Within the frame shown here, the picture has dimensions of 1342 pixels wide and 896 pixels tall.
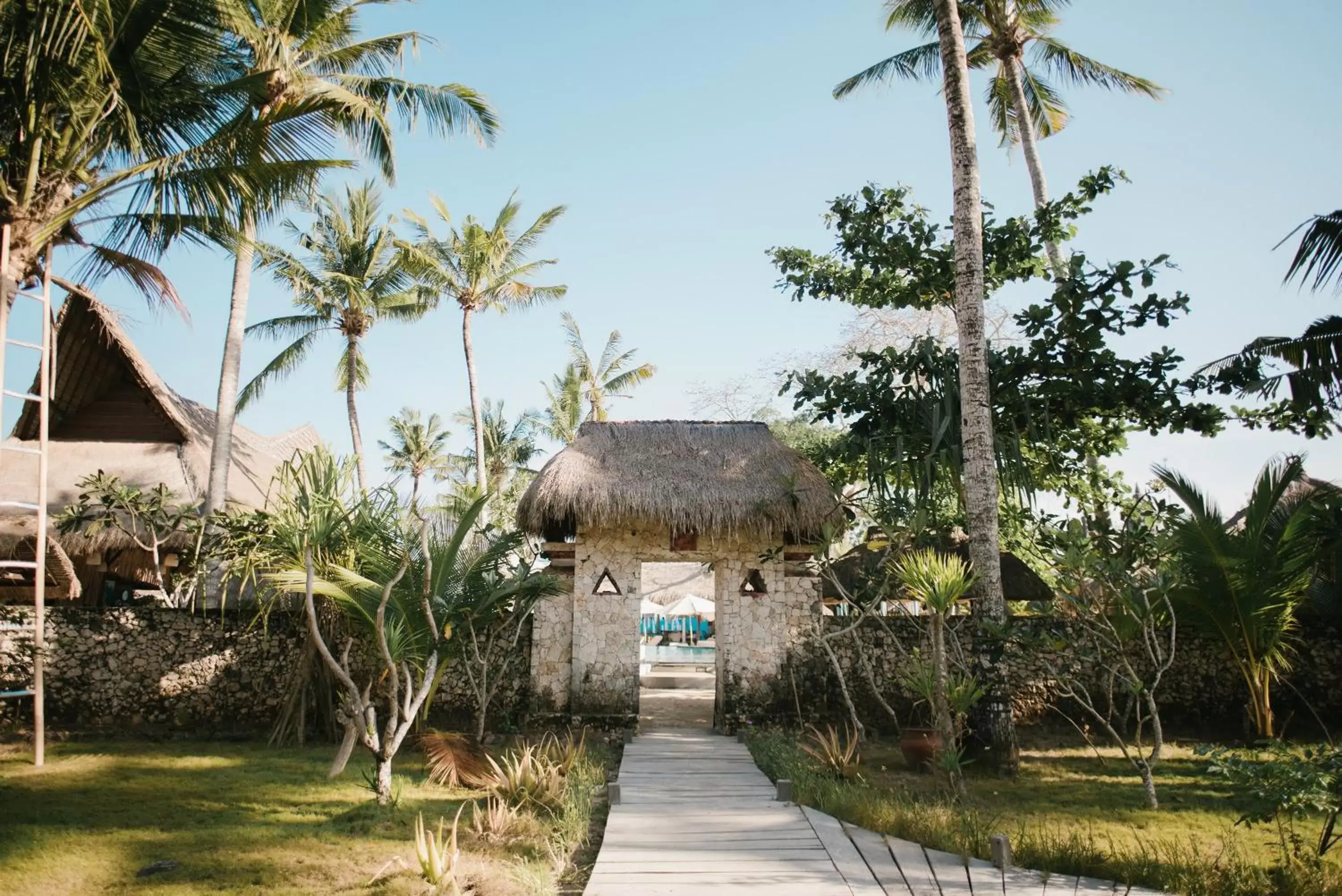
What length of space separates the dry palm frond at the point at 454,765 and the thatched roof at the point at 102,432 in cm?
638

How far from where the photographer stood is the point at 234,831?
5309 mm

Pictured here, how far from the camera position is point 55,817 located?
5500 mm

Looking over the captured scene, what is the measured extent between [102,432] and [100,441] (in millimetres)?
150

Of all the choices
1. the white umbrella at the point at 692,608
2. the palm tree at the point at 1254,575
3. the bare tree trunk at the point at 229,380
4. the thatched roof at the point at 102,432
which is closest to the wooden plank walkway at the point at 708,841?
the palm tree at the point at 1254,575

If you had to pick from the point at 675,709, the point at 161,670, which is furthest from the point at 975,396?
the point at 161,670

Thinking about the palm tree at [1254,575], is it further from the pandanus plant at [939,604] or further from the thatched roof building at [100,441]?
the thatched roof building at [100,441]

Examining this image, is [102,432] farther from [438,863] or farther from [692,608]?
[692,608]

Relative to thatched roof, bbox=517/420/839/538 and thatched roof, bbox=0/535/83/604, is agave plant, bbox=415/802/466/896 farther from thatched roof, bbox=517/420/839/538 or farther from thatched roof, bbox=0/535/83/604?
thatched roof, bbox=0/535/83/604

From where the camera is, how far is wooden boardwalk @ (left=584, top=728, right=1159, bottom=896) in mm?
4344

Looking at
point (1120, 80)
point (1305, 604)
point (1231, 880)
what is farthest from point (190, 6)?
point (1120, 80)

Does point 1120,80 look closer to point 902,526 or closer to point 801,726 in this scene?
point 902,526

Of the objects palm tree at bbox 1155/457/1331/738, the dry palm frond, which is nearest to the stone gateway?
the dry palm frond

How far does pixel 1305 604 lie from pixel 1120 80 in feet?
32.4

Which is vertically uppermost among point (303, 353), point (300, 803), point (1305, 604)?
point (303, 353)
